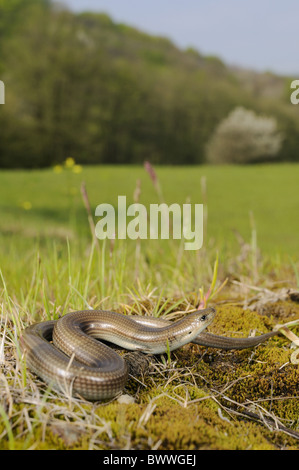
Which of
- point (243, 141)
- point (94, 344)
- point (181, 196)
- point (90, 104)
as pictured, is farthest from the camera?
point (90, 104)

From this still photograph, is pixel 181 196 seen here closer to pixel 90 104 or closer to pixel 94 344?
pixel 94 344

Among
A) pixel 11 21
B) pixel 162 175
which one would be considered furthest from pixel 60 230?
pixel 11 21

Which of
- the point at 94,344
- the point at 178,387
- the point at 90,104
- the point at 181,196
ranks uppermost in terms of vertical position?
the point at 90,104

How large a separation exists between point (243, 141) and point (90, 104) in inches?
604

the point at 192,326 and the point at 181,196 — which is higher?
the point at 192,326

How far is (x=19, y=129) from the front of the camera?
38.3 m

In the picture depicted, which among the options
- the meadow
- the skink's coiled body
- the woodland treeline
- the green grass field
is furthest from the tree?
the skink's coiled body

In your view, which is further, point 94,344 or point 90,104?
point 90,104

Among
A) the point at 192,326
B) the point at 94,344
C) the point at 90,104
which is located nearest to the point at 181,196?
the point at 192,326

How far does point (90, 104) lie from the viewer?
149ft

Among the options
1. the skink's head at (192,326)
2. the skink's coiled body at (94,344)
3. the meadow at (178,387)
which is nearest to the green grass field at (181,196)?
the meadow at (178,387)

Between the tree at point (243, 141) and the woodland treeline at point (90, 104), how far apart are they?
458 centimetres

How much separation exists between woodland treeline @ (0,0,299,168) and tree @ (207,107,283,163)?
4576 mm

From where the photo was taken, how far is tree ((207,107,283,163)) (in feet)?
147
